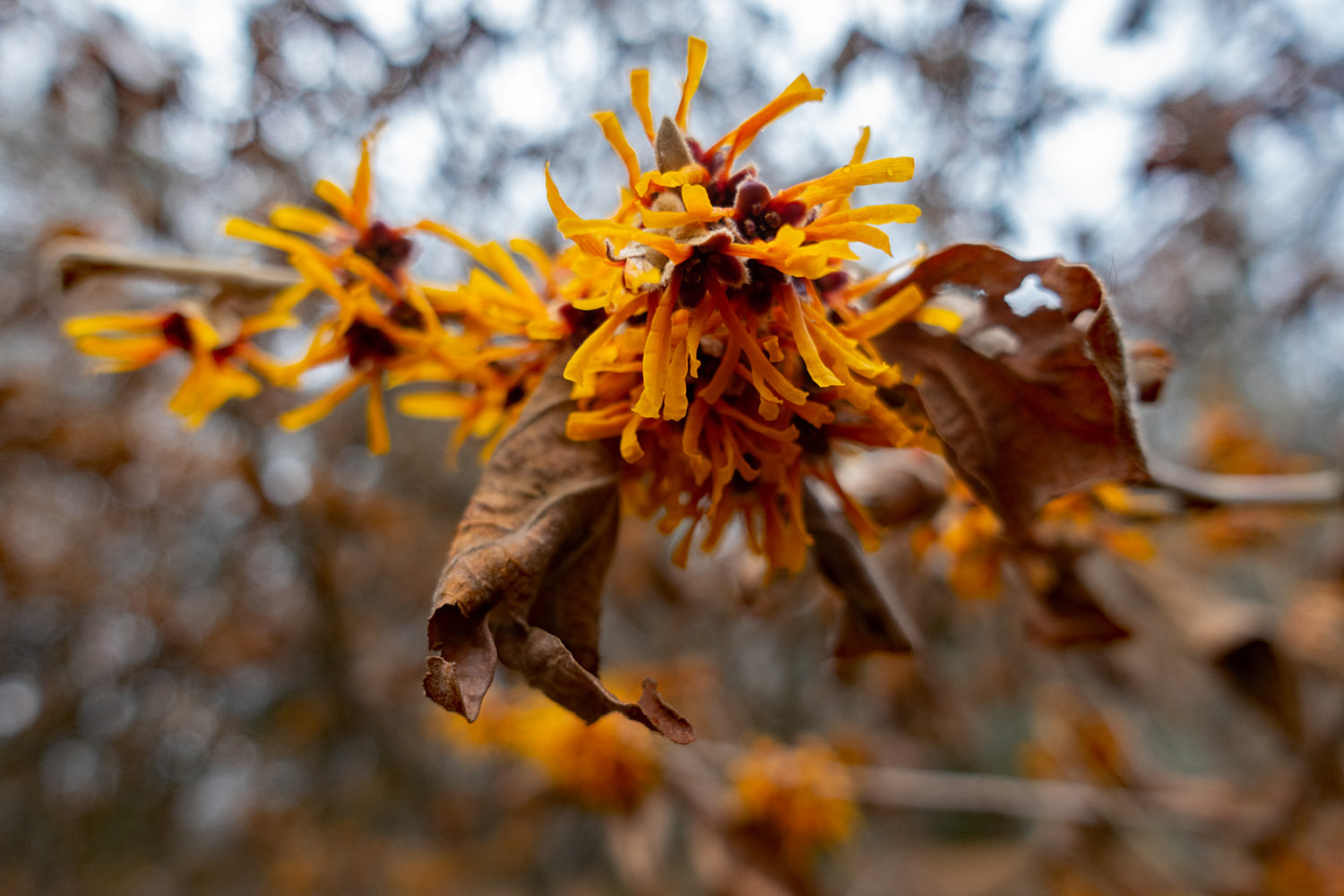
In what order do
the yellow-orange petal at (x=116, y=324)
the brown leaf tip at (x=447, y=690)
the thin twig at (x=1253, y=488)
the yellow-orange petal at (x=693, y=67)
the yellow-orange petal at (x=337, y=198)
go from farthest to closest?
the thin twig at (x=1253, y=488)
the yellow-orange petal at (x=116, y=324)
the yellow-orange petal at (x=337, y=198)
the yellow-orange petal at (x=693, y=67)
the brown leaf tip at (x=447, y=690)

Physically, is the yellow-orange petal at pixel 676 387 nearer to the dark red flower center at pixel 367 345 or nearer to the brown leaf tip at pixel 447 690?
the brown leaf tip at pixel 447 690

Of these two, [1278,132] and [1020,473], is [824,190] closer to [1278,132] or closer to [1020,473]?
[1020,473]

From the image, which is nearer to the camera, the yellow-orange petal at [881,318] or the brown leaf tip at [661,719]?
the brown leaf tip at [661,719]

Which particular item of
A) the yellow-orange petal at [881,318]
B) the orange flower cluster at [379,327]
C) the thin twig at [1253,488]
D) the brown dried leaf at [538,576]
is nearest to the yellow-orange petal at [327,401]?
the orange flower cluster at [379,327]

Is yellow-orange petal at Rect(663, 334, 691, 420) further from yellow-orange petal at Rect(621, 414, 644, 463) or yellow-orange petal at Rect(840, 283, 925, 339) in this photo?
yellow-orange petal at Rect(840, 283, 925, 339)

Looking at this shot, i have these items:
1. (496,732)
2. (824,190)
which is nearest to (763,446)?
(824,190)

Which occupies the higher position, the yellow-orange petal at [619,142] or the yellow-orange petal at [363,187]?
the yellow-orange petal at [619,142]

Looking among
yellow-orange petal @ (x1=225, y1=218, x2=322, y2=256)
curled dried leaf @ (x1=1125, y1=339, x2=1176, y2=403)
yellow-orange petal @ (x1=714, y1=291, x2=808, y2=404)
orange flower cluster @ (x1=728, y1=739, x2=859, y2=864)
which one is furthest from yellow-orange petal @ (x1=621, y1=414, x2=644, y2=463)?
orange flower cluster @ (x1=728, y1=739, x2=859, y2=864)
